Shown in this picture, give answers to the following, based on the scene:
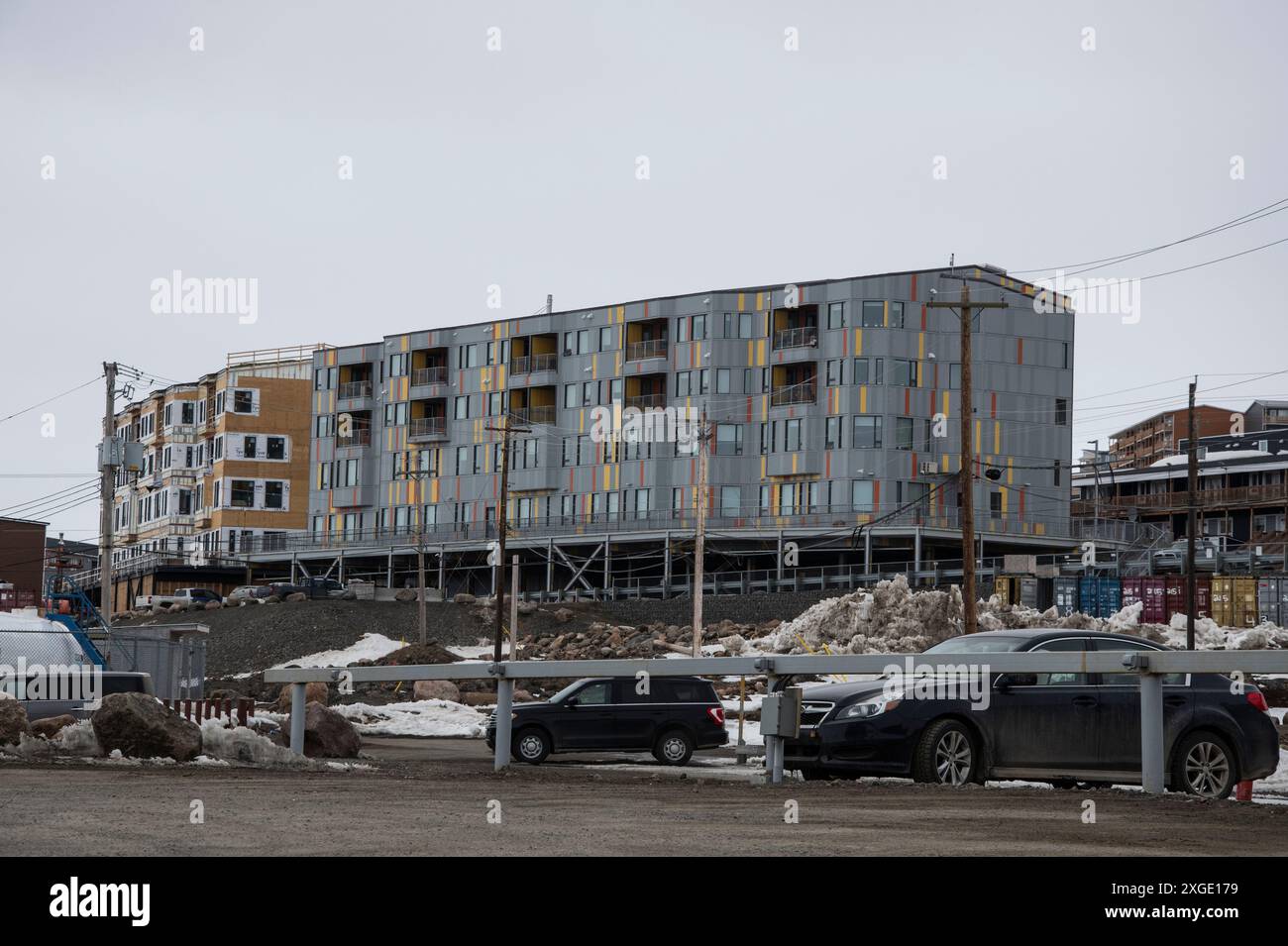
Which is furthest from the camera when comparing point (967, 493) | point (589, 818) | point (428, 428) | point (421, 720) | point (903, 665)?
Result: point (428, 428)

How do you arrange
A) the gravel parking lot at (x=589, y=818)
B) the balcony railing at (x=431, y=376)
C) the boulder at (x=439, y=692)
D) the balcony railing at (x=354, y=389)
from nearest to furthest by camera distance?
the gravel parking lot at (x=589, y=818) < the boulder at (x=439, y=692) < the balcony railing at (x=431, y=376) < the balcony railing at (x=354, y=389)

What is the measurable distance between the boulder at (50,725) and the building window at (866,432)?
2695 inches

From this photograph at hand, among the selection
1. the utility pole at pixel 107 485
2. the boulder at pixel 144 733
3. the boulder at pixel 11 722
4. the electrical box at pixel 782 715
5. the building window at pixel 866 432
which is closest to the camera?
the electrical box at pixel 782 715

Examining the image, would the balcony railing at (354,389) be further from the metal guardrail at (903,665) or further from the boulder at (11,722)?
the metal guardrail at (903,665)

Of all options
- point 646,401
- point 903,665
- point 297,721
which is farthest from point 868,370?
point 903,665

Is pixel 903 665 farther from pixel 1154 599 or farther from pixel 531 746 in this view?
pixel 1154 599

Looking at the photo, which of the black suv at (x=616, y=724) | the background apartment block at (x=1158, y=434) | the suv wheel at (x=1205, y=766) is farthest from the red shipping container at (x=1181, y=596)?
the background apartment block at (x=1158, y=434)

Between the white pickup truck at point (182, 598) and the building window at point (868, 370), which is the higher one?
the building window at point (868, 370)

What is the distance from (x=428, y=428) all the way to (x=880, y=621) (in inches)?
1805

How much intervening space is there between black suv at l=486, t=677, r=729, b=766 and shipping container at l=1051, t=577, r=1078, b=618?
158 feet

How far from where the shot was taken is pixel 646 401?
93.7 metres

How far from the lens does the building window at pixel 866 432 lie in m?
86.2

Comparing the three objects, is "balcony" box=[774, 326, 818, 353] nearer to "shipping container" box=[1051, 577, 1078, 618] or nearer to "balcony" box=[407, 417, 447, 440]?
"shipping container" box=[1051, 577, 1078, 618]
